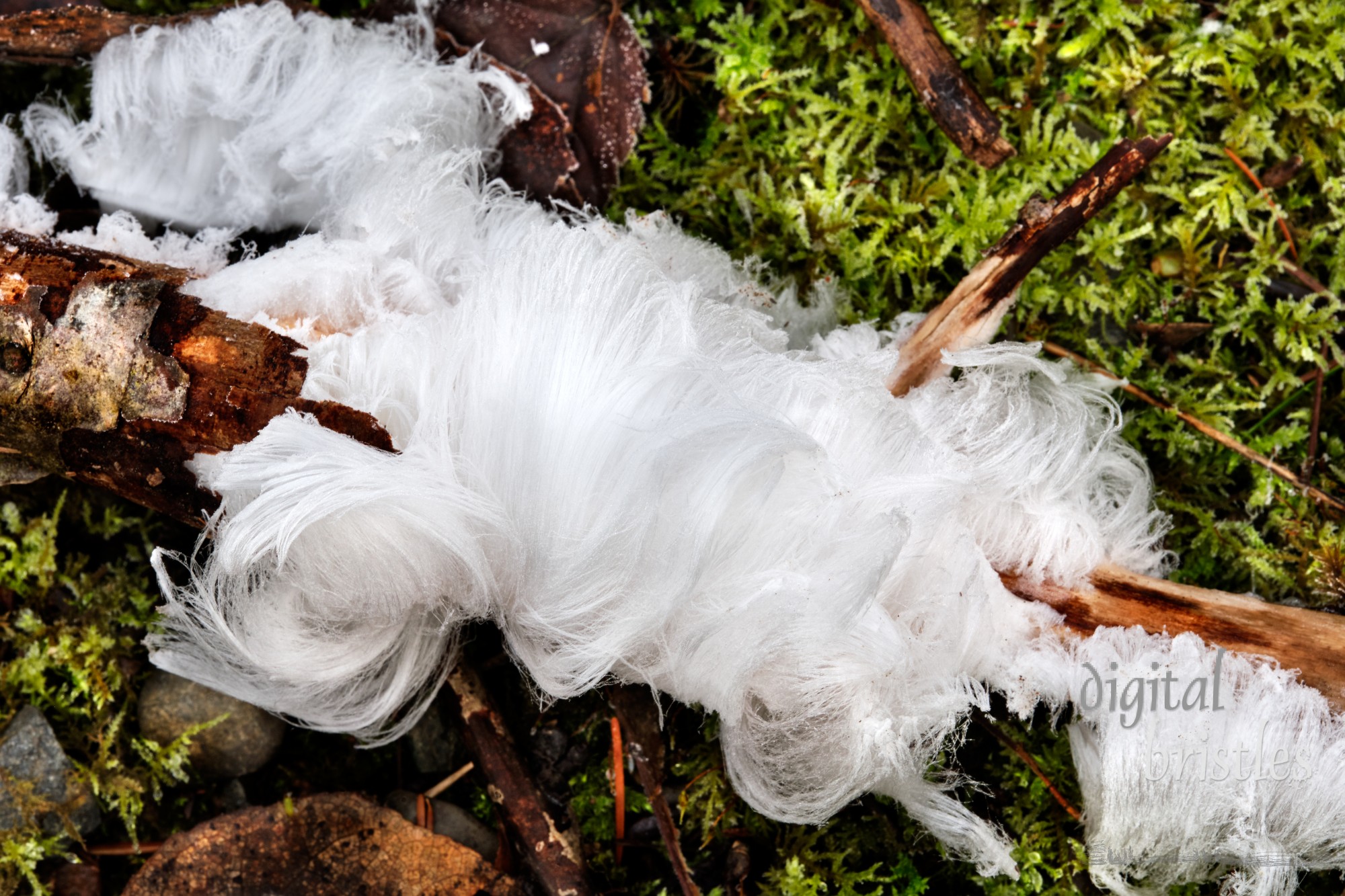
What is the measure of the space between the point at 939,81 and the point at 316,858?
7.37 feet

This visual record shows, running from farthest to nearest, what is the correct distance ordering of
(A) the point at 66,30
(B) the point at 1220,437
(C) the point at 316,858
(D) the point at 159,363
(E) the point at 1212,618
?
(B) the point at 1220,437 → (A) the point at 66,30 → (C) the point at 316,858 → (E) the point at 1212,618 → (D) the point at 159,363

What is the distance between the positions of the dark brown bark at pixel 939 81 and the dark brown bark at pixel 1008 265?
230 mm

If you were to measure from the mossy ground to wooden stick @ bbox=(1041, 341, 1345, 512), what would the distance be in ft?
0.09

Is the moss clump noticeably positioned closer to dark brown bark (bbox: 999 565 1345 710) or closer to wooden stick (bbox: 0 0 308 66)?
wooden stick (bbox: 0 0 308 66)

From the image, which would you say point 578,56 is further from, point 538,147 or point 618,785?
point 618,785

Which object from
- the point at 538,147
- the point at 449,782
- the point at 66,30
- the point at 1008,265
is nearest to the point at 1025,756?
the point at 1008,265

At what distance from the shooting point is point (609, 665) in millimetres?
1860

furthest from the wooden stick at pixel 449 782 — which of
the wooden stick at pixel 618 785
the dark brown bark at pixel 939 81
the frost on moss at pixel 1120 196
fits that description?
the dark brown bark at pixel 939 81

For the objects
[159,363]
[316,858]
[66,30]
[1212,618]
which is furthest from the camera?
[66,30]

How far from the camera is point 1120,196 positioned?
7.77ft

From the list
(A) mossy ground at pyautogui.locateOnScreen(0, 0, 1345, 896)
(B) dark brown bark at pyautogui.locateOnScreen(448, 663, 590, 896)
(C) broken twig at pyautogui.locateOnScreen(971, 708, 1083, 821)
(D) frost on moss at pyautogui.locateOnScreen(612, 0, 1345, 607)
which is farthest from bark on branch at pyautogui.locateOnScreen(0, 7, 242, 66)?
(C) broken twig at pyautogui.locateOnScreen(971, 708, 1083, 821)

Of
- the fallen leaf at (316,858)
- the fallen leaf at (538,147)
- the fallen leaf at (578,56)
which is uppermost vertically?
the fallen leaf at (578,56)

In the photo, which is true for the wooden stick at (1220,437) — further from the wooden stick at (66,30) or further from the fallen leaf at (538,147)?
the wooden stick at (66,30)

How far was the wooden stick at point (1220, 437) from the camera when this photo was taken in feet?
7.43
